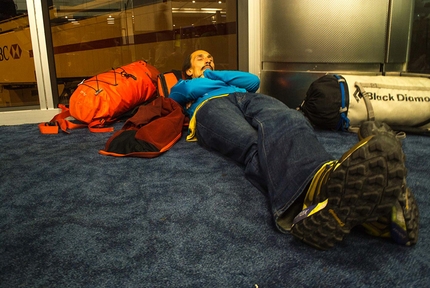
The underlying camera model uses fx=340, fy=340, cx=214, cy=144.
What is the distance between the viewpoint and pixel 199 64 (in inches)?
79.7

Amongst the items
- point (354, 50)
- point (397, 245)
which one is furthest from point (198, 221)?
point (354, 50)

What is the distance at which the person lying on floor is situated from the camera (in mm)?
655

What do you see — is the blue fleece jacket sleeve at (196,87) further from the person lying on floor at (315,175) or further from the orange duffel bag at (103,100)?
the orange duffel bag at (103,100)

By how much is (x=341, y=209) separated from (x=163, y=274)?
14.9 inches

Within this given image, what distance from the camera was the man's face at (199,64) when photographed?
2.02 metres

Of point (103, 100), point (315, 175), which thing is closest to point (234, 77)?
point (103, 100)

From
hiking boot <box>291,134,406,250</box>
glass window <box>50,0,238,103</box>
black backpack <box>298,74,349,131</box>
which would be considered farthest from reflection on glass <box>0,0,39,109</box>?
hiking boot <box>291,134,406,250</box>

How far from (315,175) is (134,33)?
7.29 feet

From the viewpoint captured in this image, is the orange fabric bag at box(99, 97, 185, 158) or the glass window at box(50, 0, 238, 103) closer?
the orange fabric bag at box(99, 97, 185, 158)

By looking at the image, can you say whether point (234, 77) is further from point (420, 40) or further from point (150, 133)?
point (420, 40)

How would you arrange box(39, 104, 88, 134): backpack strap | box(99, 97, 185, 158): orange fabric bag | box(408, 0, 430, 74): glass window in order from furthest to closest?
1. box(408, 0, 430, 74): glass window
2. box(39, 104, 88, 134): backpack strap
3. box(99, 97, 185, 158): orange fabric bag

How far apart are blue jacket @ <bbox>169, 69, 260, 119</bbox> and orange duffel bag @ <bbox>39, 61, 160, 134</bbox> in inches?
17.0

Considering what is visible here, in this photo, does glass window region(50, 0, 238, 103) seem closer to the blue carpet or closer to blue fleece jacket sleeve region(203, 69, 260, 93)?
blue fleece jacket sleeve region(203, 69, 260, 93)

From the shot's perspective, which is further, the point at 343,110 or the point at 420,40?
the point at 420,40
